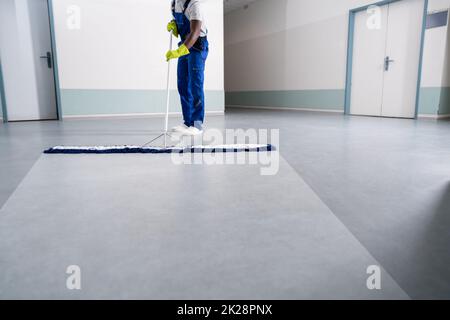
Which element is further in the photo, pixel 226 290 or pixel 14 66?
pixel 14 66

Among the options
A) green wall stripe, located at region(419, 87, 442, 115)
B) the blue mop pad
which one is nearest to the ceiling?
green wall stripe, located at region(419, 87, 442, 115)

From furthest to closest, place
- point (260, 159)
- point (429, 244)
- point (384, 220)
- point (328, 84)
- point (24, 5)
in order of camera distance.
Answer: point (328, 84) < point (24, 5) < point (260, 159) < point (384, 220) < point (429, 244)

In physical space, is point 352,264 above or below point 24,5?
below

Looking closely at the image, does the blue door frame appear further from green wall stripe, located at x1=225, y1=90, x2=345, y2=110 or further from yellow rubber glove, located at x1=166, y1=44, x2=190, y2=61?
green wall stripe, located at x1=225, y1=90, x2=345, y2=110

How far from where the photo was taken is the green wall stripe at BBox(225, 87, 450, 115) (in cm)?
523

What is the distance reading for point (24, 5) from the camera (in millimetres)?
4945

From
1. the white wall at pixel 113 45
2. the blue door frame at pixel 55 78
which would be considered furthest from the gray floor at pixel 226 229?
the white wall at pixel 113 45

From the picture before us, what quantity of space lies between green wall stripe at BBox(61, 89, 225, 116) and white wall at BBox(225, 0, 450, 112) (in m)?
3.02

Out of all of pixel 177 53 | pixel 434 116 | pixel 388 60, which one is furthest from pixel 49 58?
pixel 434 116

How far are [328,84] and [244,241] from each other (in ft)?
21.1

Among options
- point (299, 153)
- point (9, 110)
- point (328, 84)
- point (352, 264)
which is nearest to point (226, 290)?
point (352, 264)

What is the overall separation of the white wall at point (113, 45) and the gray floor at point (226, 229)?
3635mm

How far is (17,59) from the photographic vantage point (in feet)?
16.5

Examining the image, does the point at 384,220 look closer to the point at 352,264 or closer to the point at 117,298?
the point at 352,264
